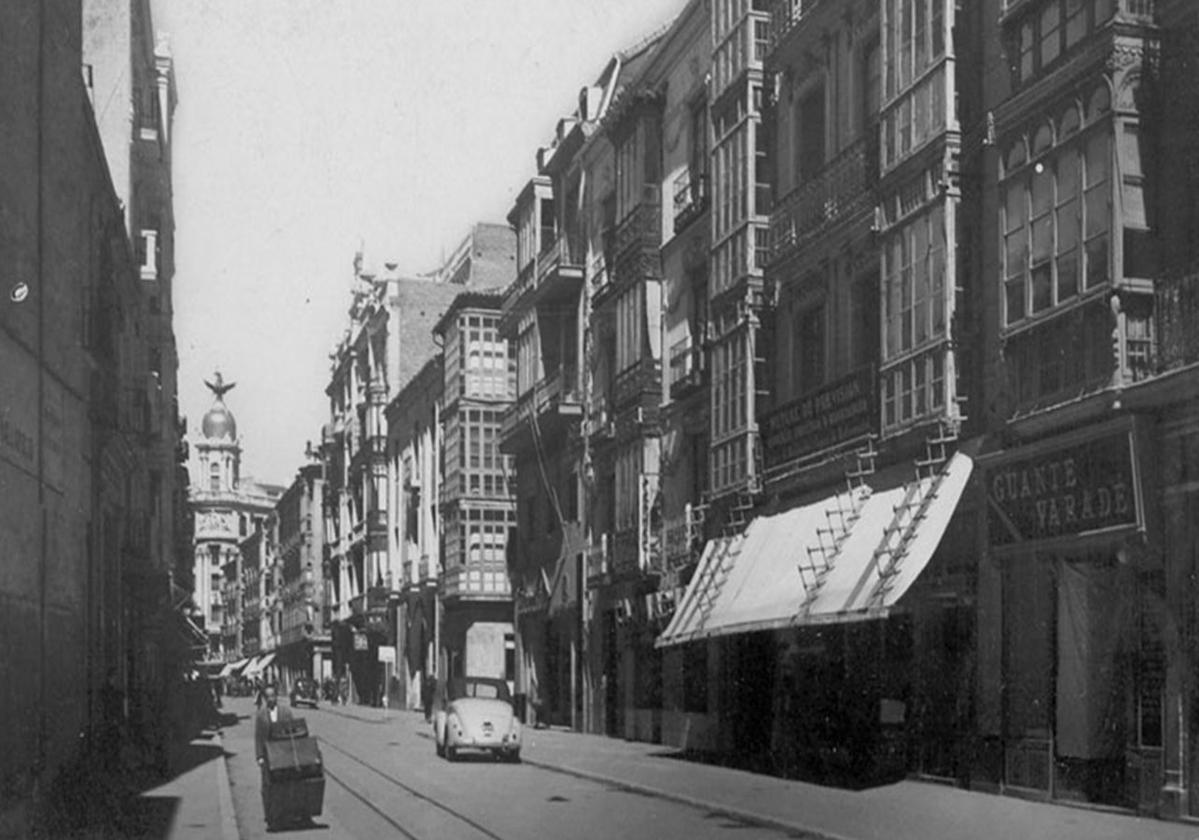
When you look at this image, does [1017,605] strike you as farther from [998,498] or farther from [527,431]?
[527,431]

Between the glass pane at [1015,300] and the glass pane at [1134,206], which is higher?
the glass pane at [1134,206]

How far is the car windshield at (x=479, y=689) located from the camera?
30672 millimetres

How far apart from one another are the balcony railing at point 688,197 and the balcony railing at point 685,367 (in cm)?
241

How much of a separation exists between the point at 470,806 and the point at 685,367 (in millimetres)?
14952

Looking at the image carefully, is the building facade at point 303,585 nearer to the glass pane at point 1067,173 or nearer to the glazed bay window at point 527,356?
the glazed bay window at point 527,356

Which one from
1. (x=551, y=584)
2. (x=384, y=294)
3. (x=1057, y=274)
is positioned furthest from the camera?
(x=384, y=294)

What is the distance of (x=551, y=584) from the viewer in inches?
1709

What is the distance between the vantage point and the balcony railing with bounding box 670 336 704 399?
3148cm

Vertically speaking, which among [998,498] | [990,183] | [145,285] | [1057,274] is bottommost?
[998,498]

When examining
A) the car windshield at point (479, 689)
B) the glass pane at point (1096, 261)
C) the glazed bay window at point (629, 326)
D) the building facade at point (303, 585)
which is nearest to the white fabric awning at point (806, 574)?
the glass pane at point (1096, 261)

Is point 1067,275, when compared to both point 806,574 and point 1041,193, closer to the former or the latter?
point 1041,193

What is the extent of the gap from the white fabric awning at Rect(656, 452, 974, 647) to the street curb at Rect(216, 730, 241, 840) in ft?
24.3

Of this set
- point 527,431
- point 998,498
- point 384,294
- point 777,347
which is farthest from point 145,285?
point 998,498

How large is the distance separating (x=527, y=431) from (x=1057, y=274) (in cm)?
2865
